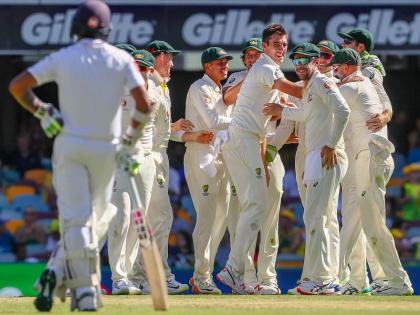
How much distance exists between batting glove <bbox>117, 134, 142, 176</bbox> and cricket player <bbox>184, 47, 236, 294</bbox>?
3.75 meters

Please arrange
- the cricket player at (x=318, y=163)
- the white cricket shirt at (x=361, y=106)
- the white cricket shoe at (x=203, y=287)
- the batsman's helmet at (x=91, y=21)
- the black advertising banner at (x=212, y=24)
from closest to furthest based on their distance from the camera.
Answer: the batsman's helmet at (x=91, y=21), the cricket player at (x=318, y=163), the white cricket shirt at (x=361, y=106), the white cricket shoe at (x=203, y=287), the black advertising banner at (x=212, y=24)

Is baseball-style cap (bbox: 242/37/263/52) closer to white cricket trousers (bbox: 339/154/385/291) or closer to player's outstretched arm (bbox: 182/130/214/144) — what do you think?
player's outstretched arm (bbox: 182/130/214/144)

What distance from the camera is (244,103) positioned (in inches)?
525

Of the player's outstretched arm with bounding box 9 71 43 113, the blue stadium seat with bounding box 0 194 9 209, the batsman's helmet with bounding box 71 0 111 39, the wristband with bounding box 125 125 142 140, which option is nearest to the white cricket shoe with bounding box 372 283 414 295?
the wristband with bounding box 125 125 142 140

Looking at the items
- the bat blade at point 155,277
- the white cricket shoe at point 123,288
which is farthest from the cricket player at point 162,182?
the bat blade at point 155,277

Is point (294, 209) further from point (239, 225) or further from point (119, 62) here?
point (119, 62)

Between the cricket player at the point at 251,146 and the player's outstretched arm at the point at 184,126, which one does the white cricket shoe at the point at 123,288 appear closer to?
the cricket player at the point at 251,146

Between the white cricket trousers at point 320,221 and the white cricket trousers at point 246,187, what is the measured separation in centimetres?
50

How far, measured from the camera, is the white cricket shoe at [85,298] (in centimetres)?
1007

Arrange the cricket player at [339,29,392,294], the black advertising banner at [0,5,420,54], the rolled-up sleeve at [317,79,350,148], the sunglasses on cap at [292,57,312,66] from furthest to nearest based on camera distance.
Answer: the black advertising banner at [0,5,420,54]
the cricket player at [339,29,392,294]
the sunglasses on cap at [292,57,312,66]
the rolled-up sleeve at [317,79,350,148]

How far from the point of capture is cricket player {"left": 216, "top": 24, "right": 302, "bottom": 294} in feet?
43.3

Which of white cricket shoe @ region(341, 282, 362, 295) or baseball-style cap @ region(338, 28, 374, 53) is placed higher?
baseball-style cap @ region(338, 28, 374, 53)

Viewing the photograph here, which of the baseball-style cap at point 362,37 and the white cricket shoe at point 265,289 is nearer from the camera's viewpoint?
the white cricket shoe at point 265,289

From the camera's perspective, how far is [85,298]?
10062 mm
